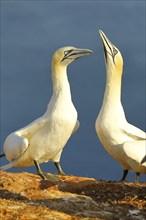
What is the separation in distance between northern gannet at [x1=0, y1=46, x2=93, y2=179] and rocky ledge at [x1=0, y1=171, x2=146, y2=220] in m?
0.61

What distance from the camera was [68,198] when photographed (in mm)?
12492

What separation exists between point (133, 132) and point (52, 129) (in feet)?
6.76

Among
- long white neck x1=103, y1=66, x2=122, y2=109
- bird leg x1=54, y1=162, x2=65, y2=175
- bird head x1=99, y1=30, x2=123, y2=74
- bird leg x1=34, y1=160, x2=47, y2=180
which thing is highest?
bird head x1=99, y1=30, x2=123, y2=74

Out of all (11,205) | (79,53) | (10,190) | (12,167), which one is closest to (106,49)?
(79,53)

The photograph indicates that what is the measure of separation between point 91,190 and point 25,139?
2154 mm

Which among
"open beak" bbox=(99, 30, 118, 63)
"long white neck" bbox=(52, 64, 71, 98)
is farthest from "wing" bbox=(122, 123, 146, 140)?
"open beak" bbox=(99, 30, 118, 63)

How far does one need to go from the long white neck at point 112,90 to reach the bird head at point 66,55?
0.98 meters

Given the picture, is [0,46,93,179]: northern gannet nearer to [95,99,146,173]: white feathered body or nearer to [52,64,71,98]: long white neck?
[52,64,71,98]: long white neck

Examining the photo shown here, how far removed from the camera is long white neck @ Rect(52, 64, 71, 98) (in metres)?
15.6

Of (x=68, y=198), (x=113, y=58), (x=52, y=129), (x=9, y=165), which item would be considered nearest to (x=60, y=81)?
(x=52, y=129)

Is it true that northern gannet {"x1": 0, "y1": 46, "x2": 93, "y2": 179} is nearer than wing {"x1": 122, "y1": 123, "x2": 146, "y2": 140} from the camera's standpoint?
Yes

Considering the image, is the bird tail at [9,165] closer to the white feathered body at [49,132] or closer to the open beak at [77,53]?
the white feathered body at [49,132]

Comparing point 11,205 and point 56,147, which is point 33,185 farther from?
point 11,205

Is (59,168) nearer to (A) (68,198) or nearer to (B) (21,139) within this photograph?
(B) (21,139)
